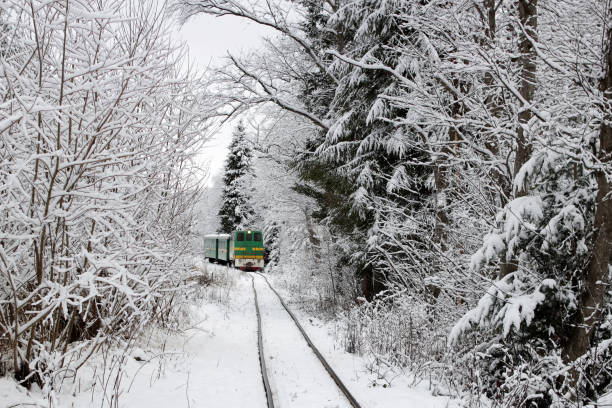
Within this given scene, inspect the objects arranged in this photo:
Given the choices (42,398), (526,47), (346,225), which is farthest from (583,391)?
(346,225)

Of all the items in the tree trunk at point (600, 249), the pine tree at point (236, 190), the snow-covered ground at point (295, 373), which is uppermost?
the pine tree at point (236, 190)

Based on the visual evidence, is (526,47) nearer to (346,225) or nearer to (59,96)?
(59,96)

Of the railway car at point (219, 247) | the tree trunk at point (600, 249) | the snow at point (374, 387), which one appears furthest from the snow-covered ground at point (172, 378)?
the railway car at point (219, 247)

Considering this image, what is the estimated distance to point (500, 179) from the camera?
6.22m

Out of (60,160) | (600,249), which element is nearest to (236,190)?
(60,160)

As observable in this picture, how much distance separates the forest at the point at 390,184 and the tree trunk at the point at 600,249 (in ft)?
0.06

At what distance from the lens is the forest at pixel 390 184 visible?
11.7ft

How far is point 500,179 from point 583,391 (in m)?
3.07

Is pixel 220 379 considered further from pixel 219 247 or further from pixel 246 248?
pixel 219 247

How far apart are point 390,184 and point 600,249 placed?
5374 millimetres

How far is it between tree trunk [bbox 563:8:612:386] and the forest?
0.02 m

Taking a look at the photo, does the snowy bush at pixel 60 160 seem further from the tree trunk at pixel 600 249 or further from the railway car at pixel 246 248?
the railway car at pixel 246 248

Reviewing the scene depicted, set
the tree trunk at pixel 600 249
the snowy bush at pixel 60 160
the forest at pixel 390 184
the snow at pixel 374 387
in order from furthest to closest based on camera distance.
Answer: the snow at pixel 374 387 → the tree trunk at pixel 600 249 → the forest at pixel 390 184 → the snowy bush at pixel 60 160

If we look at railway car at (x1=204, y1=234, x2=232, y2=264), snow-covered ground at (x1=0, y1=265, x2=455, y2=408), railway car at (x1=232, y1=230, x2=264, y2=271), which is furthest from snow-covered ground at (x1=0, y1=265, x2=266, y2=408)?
railway car at (x1=204, y1=234, x2=232, y2=264)
